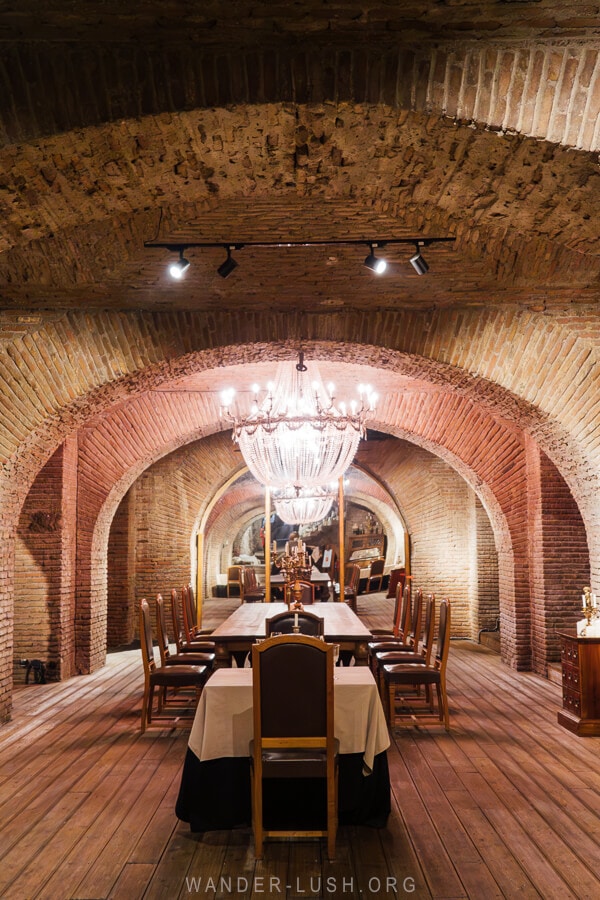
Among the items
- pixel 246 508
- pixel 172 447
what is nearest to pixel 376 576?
pixel 246 508

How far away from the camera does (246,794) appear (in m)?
3.54

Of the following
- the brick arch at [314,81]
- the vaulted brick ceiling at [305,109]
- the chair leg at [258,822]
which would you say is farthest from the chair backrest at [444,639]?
the brick arch at [314,81]

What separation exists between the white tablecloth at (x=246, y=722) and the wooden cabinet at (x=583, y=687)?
2501 mm

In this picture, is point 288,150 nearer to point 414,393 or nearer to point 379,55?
point 379,55

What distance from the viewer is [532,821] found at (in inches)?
143

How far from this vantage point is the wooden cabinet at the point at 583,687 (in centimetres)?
532

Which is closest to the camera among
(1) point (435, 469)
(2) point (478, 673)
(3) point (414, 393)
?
(2) point (478, 673)

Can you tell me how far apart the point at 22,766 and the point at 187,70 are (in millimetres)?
4153

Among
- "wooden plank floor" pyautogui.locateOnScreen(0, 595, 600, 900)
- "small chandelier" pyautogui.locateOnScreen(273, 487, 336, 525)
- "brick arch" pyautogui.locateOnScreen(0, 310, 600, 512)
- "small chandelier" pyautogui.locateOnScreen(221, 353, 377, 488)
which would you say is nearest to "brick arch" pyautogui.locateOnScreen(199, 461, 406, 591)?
"small chandelier" pyautogui.locateOnScreen(273, 487, 336, 525)

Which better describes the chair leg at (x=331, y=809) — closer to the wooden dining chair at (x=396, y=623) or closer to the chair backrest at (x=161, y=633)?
the chair backrest at (x=161, y=633)

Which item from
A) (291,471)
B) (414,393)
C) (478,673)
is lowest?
(478,673)

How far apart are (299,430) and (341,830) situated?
12.9 feet

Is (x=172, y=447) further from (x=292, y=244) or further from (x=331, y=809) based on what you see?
→ (x=331, y=809)

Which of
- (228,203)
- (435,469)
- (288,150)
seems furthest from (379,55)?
(435,469)
